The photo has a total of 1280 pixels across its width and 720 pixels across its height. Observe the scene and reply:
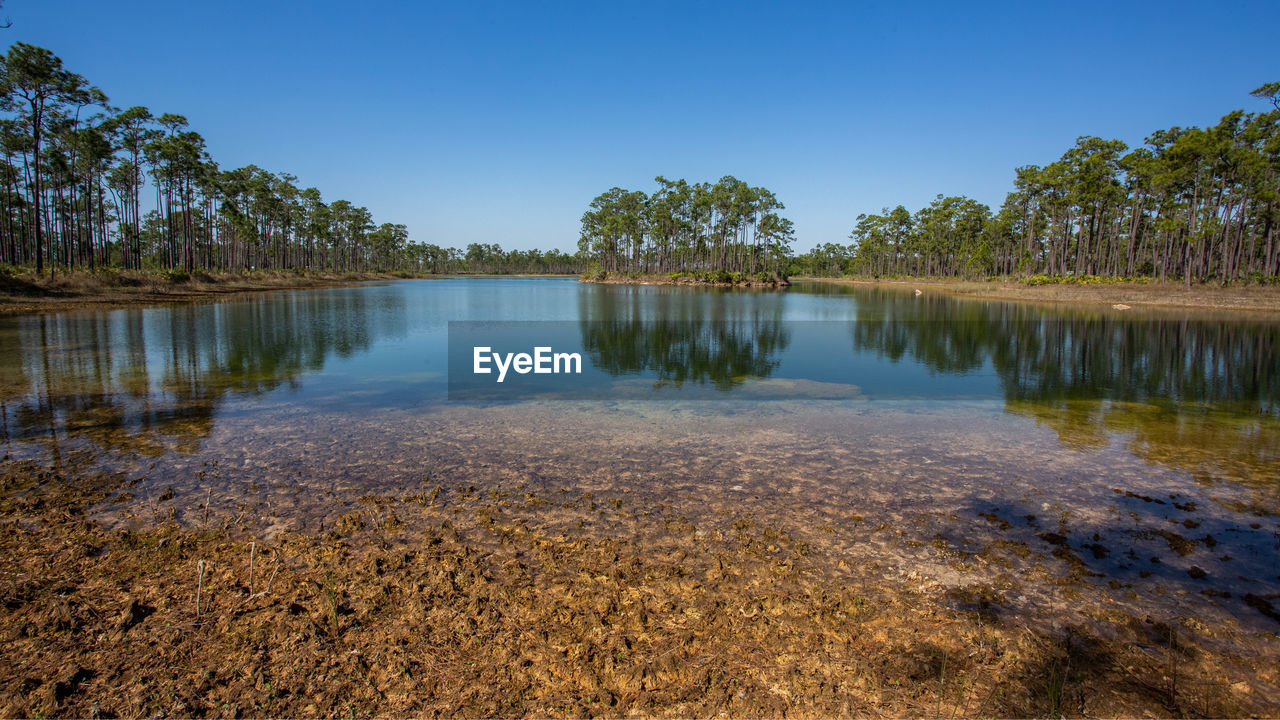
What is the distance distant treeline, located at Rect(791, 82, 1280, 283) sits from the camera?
1709 inches

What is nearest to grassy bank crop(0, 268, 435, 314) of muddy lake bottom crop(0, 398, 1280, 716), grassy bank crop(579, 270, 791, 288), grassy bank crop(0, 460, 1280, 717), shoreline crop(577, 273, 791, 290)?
muddy lake bottom crop(0, 398, 1280, 716)

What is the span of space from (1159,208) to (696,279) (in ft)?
161

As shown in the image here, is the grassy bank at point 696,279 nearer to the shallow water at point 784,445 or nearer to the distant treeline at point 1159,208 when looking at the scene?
the distant treeline at point 1159,208

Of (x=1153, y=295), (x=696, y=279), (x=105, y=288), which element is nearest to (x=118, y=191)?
(x=105, y=288)

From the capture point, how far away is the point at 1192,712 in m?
3.14

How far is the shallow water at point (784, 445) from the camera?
17.0ft

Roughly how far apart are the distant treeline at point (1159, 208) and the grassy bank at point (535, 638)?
5538 cm

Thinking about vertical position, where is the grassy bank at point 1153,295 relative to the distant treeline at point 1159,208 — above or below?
below

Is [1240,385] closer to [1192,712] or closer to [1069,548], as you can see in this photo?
[1069,548]

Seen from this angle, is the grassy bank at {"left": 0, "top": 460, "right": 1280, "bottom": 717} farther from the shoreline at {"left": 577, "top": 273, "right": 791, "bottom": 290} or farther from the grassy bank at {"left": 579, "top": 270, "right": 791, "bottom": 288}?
the grassy bank at {"left": 579, "top": 270, "right": 791, "bottom": 288}

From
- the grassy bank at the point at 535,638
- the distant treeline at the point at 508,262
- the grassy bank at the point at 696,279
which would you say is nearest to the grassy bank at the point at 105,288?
the grassy bank at the point at 535,638

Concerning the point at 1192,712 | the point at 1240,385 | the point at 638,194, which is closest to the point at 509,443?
the point at 1192,712

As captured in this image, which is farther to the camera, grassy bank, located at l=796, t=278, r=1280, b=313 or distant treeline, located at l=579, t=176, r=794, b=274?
distant treeline, located at l=579, t=176, r=794, b=274

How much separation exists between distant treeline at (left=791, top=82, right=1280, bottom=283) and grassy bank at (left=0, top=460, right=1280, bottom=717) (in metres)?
55.4
